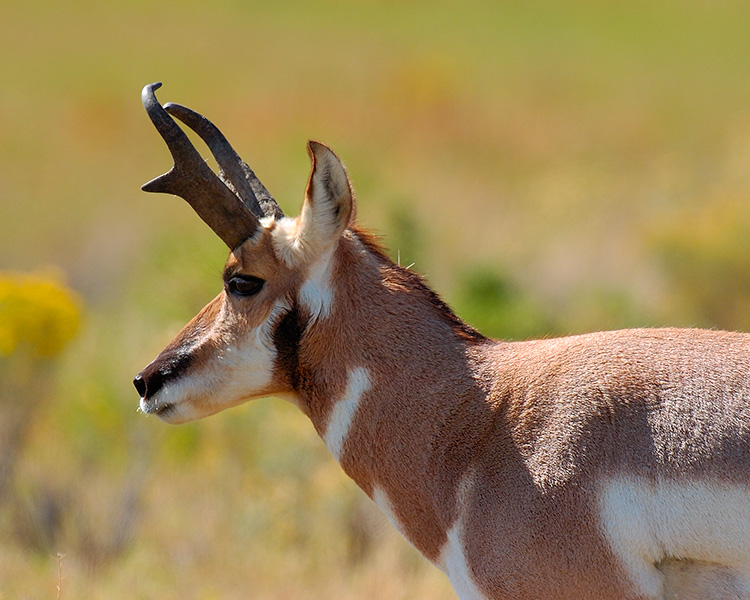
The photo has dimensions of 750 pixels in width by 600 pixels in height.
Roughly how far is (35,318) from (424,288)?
442 centimetres

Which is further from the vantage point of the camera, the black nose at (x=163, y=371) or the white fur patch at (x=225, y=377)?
the black nose at (x=163, y=371)

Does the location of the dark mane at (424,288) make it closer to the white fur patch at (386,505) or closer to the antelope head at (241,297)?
the antelope head at (241,297)

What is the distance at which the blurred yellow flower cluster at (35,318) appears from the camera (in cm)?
726

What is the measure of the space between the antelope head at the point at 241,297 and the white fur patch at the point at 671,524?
1274mm

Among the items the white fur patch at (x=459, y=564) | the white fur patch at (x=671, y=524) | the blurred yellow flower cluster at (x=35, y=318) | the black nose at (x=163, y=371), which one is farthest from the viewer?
the blurred yellow flower cluster at (x=35, y=318)

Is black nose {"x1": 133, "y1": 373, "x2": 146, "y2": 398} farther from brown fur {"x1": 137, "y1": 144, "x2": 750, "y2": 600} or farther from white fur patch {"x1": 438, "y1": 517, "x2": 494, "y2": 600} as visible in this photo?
white fur patch {"x1": 438, "y1": 517, "x2": 494, "y2": 600}

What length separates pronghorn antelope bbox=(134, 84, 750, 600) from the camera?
10.2ft

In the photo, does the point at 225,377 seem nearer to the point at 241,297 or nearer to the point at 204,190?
the point at 241,297

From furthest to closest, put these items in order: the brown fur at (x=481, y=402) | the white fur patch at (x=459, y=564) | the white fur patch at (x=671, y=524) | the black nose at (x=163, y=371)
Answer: the black nose at (x=163, y=371) → the white fur patch at (x=459, y=564) → the brown fur at (x=481, y=402) → the white fur patch at (x=671, y=524)

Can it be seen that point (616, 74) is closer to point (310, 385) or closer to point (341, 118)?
point (341, 118)

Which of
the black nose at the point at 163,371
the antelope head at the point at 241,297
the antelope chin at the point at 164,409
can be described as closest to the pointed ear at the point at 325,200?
the antelope head at the point at 241,297

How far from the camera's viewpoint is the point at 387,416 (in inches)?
143

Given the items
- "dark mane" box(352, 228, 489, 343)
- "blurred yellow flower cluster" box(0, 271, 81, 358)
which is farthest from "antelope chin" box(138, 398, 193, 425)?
"blurred yellow flower cluster" box(0, 271, 81, 358)

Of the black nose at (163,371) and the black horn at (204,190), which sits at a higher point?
the black horn at (204,190)
